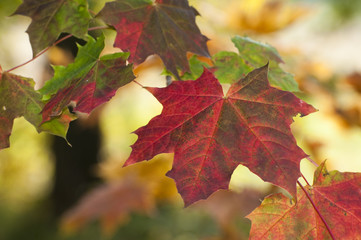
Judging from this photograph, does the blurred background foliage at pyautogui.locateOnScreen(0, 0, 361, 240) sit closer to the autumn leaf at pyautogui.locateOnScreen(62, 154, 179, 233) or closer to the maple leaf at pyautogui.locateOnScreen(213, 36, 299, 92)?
the autumn leaf at pyautogui.locateOnScreen(62, 154, 179, 233)

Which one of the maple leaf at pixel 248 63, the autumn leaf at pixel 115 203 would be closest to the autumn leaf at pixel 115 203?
the autumn leaf at pixel 115 203

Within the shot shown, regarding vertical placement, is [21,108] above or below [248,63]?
below

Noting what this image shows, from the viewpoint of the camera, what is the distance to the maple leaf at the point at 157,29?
1.69 ft

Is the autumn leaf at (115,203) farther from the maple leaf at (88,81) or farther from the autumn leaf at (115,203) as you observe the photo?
the maple leaf at (88,81)

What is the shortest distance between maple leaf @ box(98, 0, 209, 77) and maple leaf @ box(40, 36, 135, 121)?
0.03 m

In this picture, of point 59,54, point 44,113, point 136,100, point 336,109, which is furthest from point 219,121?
point 136,100

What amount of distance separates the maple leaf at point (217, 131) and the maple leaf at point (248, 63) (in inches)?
3.6

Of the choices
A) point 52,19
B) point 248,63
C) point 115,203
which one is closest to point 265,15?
point 115,203

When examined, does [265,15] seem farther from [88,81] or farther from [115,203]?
[88,81]

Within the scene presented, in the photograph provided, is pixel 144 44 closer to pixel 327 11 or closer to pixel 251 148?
pixel 251 148

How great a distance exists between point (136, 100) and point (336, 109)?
8.25 feet

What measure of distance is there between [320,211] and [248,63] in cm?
22

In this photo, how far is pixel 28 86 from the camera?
1.73 feet

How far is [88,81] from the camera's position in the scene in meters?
0.49
